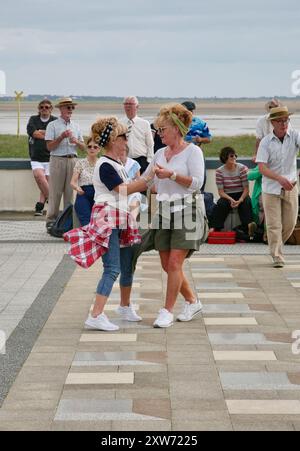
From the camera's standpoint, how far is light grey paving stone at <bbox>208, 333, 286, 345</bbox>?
29.2ft

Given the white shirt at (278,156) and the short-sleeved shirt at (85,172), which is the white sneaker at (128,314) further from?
the short-sleeved shirt at (85,172)

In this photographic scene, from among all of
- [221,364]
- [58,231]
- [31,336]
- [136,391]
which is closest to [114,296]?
[31,336]

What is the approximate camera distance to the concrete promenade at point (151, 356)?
675 centimetres

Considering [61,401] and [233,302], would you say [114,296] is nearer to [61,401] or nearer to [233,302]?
[233,302]

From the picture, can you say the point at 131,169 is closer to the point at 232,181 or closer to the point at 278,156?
the point at 278,156

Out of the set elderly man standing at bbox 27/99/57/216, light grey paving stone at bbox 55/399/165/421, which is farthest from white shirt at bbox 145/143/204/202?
elderly man standing at bbox 27/99/57/216

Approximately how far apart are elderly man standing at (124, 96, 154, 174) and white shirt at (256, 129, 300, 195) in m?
3.25

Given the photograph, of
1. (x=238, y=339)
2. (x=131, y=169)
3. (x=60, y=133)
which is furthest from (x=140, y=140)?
(x=238, y=339)

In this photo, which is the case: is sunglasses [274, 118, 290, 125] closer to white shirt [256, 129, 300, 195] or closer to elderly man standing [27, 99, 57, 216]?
white shirt [256, 129, 300, 195]

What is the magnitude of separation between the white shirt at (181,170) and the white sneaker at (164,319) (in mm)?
885

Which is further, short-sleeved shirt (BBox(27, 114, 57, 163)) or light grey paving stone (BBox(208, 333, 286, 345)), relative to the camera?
short-sleeved shirt (BBox(27, 114, 57, 163))

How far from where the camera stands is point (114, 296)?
11164 mm

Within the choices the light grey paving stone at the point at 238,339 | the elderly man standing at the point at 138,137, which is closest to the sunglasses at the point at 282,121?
the elderly man standing at the point at 138,137
